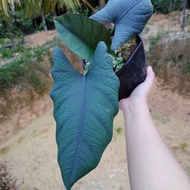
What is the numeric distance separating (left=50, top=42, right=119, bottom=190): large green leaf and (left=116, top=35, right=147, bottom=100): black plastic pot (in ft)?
0.72

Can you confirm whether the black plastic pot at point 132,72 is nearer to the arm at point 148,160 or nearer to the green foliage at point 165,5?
the arm at point 148,160

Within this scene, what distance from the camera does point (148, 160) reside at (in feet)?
2.09

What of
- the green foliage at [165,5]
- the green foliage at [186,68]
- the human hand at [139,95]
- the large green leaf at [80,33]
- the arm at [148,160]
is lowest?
the green foliage at [186,68]

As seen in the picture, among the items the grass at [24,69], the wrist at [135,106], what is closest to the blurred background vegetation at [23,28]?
the grass at [24,69]

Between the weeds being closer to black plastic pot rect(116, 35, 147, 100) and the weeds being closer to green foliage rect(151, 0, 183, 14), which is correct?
black plastic pot rect(116, 35, 147, 100)

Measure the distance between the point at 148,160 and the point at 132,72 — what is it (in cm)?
33

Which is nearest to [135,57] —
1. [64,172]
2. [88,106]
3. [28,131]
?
[88,106]

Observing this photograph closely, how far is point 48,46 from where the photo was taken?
3.32m

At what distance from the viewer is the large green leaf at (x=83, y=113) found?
52cm

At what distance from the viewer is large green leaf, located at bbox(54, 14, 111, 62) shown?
746 mm

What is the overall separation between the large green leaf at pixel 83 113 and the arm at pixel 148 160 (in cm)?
15

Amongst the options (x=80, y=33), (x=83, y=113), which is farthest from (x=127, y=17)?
(x=83, y=113)

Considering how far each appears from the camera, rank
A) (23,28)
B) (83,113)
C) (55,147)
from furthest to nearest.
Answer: (23,28) < (55,147) < (83,113)

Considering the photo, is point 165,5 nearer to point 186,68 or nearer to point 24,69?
point 186,68
